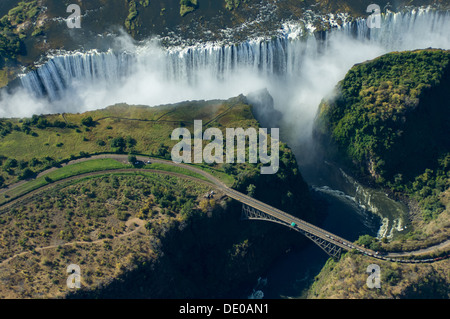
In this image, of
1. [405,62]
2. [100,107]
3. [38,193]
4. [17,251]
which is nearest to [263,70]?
[405,62]

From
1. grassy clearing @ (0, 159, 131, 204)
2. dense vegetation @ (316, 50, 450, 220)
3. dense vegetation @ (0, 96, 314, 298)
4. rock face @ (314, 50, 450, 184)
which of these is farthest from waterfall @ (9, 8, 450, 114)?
grassy clearing @ (0, 159, 131, 204)

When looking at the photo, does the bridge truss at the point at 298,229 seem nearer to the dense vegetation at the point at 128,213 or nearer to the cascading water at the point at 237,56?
the dense vegetation at the point at 128,213

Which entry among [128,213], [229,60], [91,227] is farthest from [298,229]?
[229,60]

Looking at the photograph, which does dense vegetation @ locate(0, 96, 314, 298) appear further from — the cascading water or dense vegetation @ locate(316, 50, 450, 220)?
dense vegetation @ locate(316, 50, 450, 220)

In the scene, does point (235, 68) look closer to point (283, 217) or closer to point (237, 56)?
point (237, 56)

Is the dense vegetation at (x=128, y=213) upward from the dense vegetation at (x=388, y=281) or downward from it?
upward

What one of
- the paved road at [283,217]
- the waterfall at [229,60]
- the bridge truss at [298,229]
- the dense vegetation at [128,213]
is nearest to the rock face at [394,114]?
the waterfall at [229,60]
